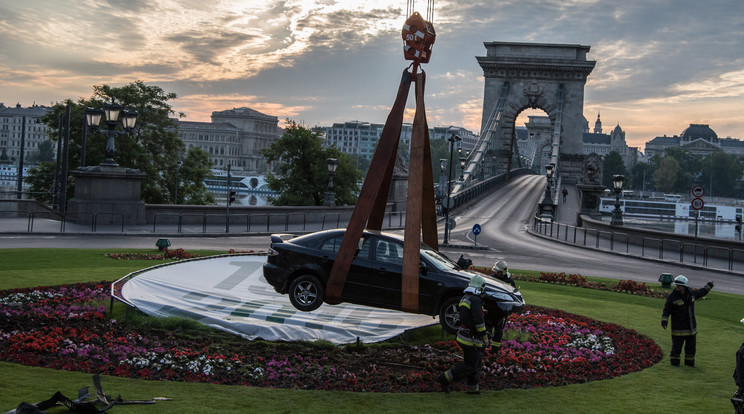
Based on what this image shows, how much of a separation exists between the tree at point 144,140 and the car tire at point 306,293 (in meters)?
40.9

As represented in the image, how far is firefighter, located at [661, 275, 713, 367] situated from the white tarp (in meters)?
4.15

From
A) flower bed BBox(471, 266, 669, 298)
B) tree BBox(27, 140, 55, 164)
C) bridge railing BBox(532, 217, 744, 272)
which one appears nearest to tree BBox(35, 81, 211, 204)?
bridge railing BBox(532, 217, 744, 272)

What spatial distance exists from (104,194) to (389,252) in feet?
78.7

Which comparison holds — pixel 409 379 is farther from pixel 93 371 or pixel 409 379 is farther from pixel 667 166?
pixel 667 166

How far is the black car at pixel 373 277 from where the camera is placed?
12.0 metres

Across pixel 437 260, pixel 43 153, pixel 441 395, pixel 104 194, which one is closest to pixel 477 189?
pixel 104 194

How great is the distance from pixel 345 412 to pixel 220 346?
3411 millimetres

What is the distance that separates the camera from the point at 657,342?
13.8m

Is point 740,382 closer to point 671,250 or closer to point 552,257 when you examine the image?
point 552,257

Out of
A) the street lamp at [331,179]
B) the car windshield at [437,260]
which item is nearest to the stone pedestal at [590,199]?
the street lamp at [331,179]

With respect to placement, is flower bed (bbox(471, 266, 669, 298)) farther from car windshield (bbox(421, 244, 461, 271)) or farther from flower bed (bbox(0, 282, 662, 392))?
car windshield (bbox(421, 244, 461, 271))

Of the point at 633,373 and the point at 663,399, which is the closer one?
the point at 663,399

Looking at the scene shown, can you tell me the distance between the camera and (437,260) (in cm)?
1245

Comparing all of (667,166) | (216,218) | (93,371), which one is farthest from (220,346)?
(667,166)
